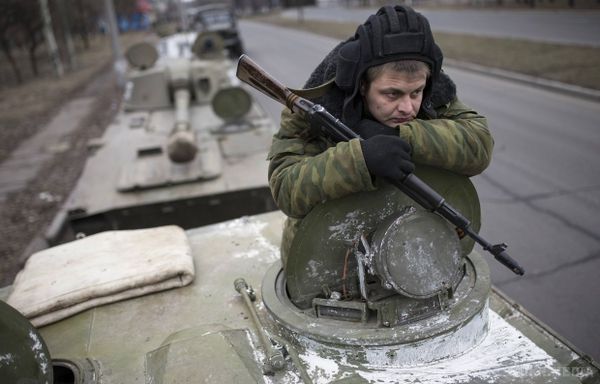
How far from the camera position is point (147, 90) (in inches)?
294

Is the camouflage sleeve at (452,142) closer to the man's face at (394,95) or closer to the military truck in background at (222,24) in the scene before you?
the man's face at (394,95)

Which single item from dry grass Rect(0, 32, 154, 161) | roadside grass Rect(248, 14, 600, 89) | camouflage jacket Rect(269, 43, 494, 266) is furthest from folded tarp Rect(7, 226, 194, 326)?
roadside grass Rect(248, 14, 600, 89)

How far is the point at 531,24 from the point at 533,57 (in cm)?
736

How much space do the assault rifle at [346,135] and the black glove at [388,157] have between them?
0.22 ft

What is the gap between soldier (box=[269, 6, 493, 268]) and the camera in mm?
1822

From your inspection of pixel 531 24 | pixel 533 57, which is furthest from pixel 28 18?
pixel 531 24

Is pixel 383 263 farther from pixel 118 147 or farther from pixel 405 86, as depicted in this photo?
pixel 118 147

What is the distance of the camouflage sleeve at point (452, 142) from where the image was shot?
190cm

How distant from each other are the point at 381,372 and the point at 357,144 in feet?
2.66

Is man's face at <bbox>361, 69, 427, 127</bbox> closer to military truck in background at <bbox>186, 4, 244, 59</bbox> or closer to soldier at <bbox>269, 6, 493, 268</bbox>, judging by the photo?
soldier at <bbox>269, 6, 493, 268</bbox>

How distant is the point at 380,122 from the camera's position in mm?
2076

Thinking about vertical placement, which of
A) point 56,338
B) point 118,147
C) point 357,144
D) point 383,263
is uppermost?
point 357,144

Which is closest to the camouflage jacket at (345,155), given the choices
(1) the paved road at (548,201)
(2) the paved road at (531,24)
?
(1) the paved road at (548,201)

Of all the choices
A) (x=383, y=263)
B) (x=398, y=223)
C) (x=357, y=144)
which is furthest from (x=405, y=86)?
(x=383, y=263)
